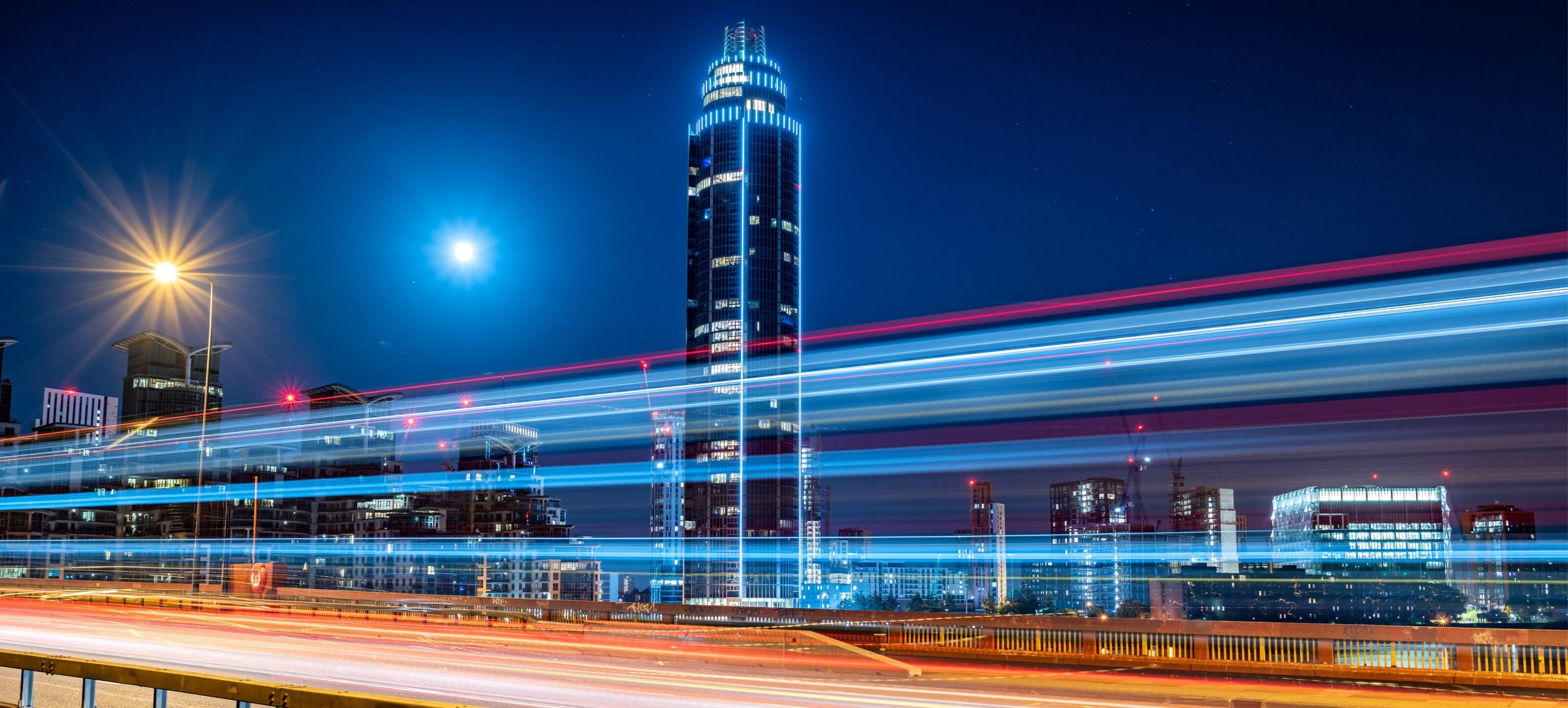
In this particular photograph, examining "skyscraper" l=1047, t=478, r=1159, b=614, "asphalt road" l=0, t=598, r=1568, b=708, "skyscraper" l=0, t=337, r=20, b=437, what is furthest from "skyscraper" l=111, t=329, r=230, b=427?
"asphalt road" l=0, t=598, r=1568, b=708

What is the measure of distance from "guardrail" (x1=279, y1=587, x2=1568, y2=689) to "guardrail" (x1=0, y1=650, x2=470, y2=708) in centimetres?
1592

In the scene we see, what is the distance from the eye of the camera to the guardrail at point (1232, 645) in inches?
749

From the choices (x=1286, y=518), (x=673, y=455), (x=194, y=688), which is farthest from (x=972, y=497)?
(x=673, y=455)

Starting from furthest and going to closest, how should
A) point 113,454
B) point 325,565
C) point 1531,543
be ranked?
point 325,565 → point 113,454 → point 1531,543

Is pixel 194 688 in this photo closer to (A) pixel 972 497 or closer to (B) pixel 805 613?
(B) pixel 805 613

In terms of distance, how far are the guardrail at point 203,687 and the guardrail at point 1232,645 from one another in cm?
1592

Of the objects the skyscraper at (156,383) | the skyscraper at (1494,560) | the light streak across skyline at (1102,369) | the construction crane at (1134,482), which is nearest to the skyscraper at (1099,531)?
the construction crane at (1134,482)

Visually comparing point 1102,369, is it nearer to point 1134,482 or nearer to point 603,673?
point 603,673

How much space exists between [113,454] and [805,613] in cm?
7247

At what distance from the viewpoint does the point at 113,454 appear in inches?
3241

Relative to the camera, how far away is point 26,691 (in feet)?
36.6

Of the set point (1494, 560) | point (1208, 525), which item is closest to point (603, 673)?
point (1494, 560)

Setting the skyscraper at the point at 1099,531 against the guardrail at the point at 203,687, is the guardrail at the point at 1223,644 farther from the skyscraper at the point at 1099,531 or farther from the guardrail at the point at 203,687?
the skyscraper at the point at 1099,531

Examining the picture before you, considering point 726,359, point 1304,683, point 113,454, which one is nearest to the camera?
point 1304,683
